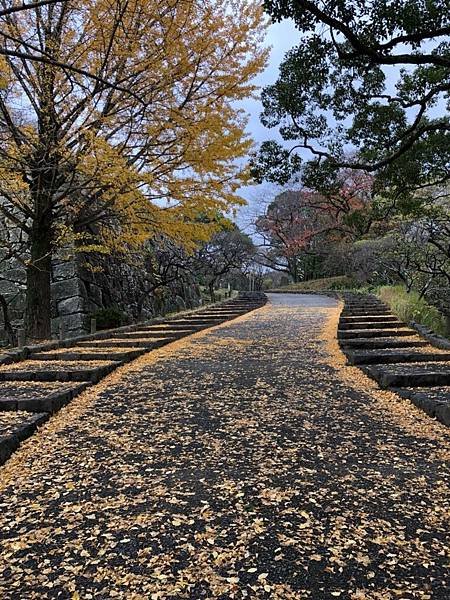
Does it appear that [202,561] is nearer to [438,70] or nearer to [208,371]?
[208,371]

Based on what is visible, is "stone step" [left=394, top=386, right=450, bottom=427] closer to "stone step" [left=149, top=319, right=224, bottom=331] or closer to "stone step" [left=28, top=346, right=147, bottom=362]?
"stone step" [left=28, top=346, right=147, bottom=362]

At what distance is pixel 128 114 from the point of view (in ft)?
22.6

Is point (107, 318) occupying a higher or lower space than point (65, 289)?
lower

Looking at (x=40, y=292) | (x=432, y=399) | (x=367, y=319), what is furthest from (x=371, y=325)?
(x=40, y=292)

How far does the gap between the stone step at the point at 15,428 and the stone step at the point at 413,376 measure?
9.27 ft

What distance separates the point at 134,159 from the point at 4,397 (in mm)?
4459

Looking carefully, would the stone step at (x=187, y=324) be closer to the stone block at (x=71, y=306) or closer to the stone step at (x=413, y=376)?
the stone block at (x=71, y=306)

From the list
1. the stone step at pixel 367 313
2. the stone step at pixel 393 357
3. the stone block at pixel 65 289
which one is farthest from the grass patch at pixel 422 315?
the stone block at pixel 65 289

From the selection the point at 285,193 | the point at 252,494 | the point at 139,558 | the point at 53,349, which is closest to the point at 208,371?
the point at 53,349

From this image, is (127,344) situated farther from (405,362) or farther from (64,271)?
(64,271)

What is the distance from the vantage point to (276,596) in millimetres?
1449

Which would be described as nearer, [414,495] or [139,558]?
[139,558]

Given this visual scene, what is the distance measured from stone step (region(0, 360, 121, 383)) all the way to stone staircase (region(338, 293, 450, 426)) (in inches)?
106

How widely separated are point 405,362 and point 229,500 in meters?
3.48
